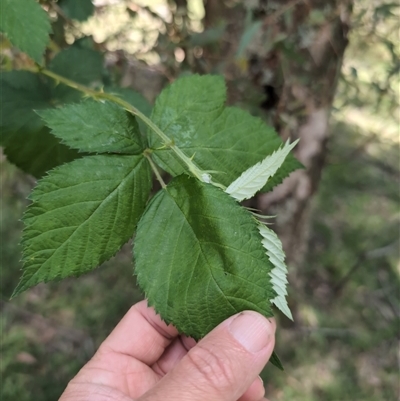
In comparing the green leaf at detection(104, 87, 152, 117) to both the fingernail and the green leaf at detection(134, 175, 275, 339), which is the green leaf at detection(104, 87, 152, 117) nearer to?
the green leaf at detection(134, 175, 275, 339)

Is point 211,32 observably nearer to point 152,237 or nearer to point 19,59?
point 19,59

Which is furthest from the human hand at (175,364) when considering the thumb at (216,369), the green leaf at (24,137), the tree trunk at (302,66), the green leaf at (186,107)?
the tree trunk at (302,66)

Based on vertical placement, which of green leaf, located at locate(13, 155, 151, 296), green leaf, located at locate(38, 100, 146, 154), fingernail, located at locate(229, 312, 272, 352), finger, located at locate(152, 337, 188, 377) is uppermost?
green leaf, located at locate(38, 100, 146, 154)

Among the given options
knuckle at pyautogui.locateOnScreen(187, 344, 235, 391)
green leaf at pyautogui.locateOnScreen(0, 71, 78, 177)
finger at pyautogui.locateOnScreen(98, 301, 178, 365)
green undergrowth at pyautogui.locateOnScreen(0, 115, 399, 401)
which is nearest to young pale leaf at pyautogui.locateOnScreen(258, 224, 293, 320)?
knuckle at pyautogui.locateOnScreen(187, 344, 235, 391)

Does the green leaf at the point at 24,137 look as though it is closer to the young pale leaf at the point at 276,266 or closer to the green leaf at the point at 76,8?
the green leaf at the point at 76,8

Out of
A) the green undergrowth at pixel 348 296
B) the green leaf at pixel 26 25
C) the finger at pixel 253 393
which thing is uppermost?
the green leaf at pixel 26 25

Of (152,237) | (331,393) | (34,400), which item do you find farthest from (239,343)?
(331,393)
